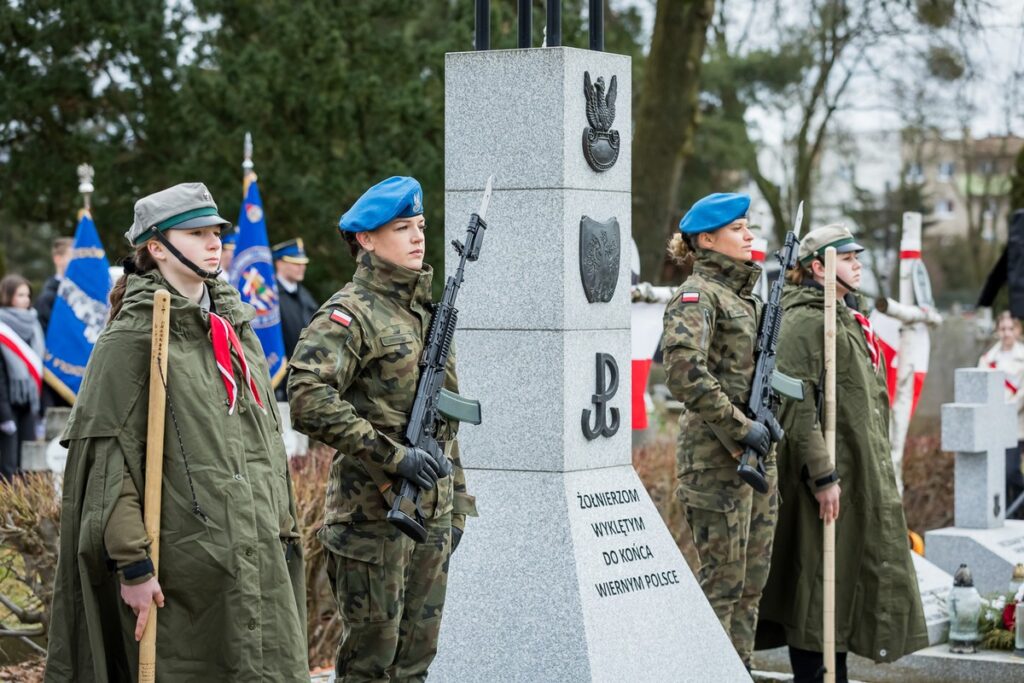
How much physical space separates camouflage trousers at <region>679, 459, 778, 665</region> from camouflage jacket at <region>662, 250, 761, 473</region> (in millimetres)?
96

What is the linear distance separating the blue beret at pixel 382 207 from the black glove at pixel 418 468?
29.7 inches

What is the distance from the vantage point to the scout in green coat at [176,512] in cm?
457

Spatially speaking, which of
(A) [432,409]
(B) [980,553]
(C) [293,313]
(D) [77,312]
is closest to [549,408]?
(A) [432,409]

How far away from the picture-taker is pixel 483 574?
643cm

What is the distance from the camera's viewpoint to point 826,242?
7.46 meters

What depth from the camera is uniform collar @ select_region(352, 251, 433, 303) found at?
5246mm

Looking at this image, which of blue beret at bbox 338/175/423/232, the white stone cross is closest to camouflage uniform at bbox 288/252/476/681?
blue beret at bbox 338/175/423/232

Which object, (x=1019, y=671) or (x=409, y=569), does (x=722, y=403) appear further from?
(x=1019, y=671)

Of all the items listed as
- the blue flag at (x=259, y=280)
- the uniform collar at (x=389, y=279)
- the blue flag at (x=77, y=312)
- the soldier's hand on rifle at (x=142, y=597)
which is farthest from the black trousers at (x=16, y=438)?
the soldier's hand on rifle at (x=142, y=597)

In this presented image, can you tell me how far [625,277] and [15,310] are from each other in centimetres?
665

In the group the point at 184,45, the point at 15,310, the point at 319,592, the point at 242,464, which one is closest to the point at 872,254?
the point at 184,45

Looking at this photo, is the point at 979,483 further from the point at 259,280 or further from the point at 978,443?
the point at 259,280

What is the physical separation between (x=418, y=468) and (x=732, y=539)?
2.20 meters

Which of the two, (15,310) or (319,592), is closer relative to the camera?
(319,592)
